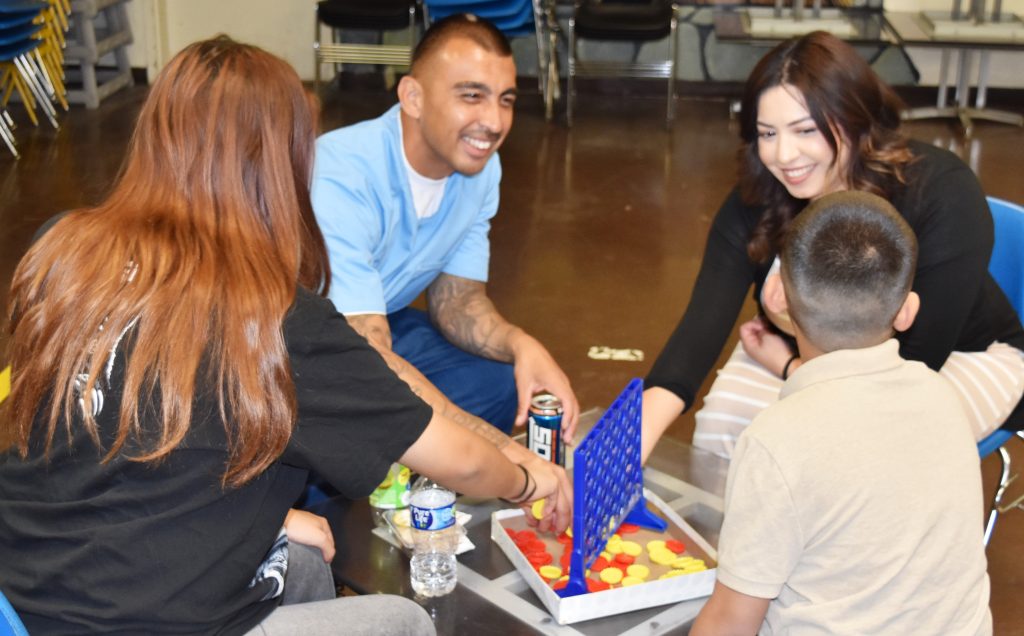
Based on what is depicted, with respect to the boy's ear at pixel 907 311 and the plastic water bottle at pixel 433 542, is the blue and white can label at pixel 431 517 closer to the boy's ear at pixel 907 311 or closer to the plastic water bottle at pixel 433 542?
the plastic water bottle at pixel 433 542

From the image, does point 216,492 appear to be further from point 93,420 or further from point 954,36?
point 954,36

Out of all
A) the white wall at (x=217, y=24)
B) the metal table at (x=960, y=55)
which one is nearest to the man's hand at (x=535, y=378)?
the metal table at (x=960, y=55)

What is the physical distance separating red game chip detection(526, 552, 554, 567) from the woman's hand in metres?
0.31

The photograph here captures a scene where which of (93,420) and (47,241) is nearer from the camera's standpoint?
(93,420)

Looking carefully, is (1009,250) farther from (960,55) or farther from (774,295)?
(960,55)

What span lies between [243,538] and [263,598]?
4.3 inches

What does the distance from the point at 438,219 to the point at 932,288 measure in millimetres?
1074

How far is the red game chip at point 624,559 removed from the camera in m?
1.78

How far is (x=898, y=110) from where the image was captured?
234cm

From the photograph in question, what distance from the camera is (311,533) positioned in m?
1.81

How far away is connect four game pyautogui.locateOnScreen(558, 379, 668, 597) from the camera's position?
163 cm

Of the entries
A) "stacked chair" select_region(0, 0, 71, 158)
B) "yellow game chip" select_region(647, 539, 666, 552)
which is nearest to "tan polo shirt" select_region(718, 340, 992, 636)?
"yellow game chip" select_region(647, 539, 666, 552)

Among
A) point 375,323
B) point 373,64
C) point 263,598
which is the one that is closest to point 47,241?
point 263,598

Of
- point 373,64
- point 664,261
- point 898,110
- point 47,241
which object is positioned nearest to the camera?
point 47,241
